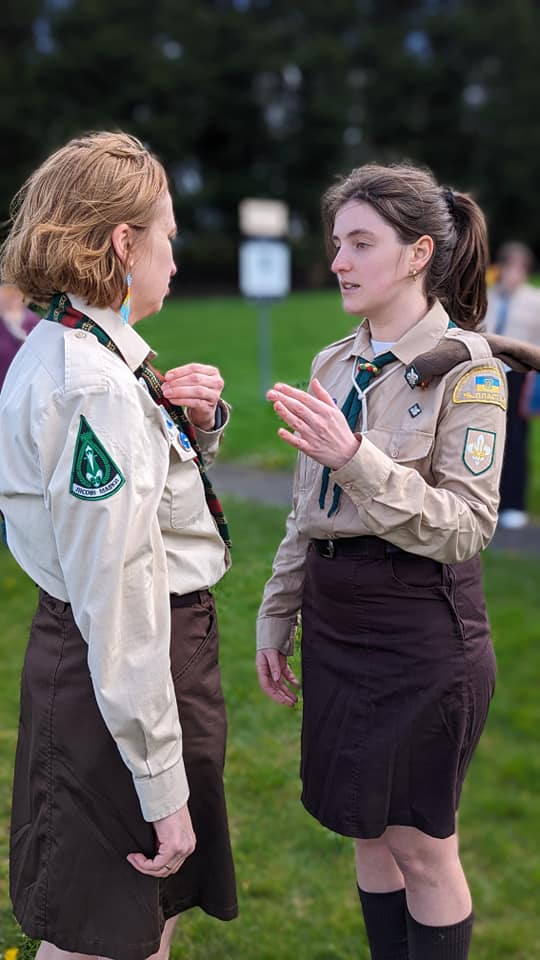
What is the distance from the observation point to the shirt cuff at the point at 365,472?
6.58 ft

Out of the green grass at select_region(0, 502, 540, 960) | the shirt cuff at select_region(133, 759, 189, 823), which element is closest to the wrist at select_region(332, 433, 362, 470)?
the shirt cuff at select_region(133, 759, 189, 823)

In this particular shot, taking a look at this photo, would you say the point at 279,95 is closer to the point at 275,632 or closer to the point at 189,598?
the point at 275,632

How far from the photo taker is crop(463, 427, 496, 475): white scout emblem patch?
2121mm

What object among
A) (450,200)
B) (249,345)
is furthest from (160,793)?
(249,345)

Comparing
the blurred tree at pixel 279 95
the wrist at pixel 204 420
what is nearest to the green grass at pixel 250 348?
the wrist at pixel 204 420

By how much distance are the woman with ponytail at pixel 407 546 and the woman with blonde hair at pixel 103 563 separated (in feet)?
1.05

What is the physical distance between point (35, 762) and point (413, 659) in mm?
834

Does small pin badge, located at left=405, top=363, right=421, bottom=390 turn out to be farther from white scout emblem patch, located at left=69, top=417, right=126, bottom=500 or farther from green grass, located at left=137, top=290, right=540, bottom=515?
white scout emblem patch, located at left=69, top=417, right=126, bottom=500

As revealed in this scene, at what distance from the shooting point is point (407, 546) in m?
2.09

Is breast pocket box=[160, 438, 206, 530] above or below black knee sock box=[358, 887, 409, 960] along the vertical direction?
above

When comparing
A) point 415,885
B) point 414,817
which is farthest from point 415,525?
point 415,885

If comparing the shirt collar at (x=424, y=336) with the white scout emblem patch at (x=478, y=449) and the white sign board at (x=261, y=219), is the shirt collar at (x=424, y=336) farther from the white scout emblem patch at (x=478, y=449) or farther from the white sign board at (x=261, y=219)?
the white sign board at (x=261, y=219)

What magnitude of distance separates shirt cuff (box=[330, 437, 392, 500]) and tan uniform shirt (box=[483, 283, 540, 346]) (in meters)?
6.31

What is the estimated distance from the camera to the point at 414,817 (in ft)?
7.29
